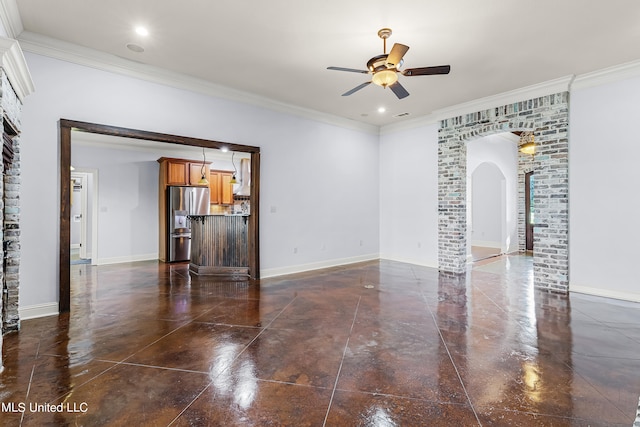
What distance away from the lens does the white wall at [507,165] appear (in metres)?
7.76

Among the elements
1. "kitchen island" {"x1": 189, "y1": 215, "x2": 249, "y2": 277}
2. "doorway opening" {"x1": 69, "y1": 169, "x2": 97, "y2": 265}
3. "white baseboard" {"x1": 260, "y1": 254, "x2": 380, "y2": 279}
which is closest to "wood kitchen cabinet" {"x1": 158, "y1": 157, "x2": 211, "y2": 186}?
"doorway opening" {"x1": 69, "y1": 169, "x2": 97, "y2": 265}

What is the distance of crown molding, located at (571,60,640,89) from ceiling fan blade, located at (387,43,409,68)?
3151mm

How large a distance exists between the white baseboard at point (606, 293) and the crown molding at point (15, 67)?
658 cm

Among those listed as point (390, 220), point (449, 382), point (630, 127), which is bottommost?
point (449, 382)

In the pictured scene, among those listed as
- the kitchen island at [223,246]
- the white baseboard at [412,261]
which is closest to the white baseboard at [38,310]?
the kitchen island at [223,246]

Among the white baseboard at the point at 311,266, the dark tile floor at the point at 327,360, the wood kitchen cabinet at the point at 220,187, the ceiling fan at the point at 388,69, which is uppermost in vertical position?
the ceiling fan at the point at 388,69

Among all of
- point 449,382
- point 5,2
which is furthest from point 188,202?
point 449,382

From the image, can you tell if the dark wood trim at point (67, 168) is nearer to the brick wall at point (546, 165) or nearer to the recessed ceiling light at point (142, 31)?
the recessed ceiling light at point (142, 31)

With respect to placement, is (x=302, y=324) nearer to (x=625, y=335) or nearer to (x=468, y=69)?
(x=625, y=335)

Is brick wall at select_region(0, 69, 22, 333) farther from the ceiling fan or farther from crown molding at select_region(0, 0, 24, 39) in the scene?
the ceiling fan

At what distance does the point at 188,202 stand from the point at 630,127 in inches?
304

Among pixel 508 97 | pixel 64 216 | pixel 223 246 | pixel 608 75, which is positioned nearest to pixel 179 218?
pixel 223 246

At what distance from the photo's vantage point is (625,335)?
2.96 metres

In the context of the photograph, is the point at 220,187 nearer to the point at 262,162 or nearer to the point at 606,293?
the point at 262,162
